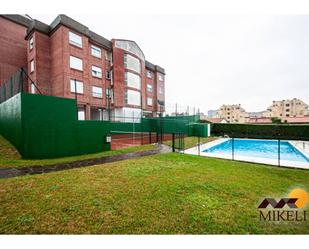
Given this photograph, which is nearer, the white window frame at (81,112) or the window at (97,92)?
the white window frame at (81,112)

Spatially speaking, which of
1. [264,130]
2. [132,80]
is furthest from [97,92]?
[264,130]

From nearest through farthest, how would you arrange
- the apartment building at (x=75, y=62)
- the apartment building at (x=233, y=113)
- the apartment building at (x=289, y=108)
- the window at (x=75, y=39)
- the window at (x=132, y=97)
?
the apartment building at (x=75, y=62), the window at (x=75, y=39), the window at (x=132, y=97), the apartment building at (x=289, y=108), the apartment building at (x=233, y=113)

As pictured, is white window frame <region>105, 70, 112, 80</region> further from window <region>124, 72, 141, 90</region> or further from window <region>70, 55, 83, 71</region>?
window <region>70, 55, 83, 71</region>

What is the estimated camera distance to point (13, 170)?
597 centimetres

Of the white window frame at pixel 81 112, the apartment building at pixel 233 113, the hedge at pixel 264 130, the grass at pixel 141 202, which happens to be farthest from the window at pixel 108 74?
the apartment building at pixel 233 113

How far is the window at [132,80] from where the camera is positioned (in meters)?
24.1

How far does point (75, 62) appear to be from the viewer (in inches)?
722

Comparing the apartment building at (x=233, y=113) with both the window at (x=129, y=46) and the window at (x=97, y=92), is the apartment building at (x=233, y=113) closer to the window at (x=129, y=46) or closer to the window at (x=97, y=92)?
the window at (x=129, y=46)

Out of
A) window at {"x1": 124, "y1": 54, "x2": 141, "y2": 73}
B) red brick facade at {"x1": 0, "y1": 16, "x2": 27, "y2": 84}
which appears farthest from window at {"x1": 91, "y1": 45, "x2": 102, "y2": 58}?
red brick facade at {"x1": 0, "y1": 16, "x2": 27, "y2": 84}

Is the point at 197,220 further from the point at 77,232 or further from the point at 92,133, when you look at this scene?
the point at 92,133

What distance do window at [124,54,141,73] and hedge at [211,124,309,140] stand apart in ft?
52.5

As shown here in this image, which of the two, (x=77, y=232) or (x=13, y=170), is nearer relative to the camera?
(x=77, y=232)

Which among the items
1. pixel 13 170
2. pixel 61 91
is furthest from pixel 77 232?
pixel 61 91
